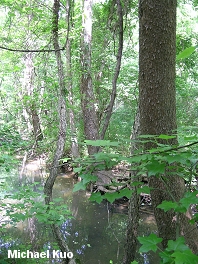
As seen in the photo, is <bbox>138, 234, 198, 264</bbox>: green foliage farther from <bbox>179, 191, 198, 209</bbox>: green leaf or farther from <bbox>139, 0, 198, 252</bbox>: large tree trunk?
<bbox>139, 0, 198, 252</bbox>: large tree trunk

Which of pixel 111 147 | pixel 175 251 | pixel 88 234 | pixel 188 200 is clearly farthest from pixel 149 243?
pixel 88 234

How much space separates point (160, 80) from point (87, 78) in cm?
510

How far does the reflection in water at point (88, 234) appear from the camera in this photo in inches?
173

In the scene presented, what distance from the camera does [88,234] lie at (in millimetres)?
5266

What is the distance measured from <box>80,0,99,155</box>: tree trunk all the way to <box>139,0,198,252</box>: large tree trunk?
4.30 m

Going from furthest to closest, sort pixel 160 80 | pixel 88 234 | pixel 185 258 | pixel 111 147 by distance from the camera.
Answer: pixel 88 234 → pixel 111 147 → pixel 160 80 → pixel 185 258

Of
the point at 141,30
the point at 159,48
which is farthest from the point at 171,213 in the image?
the point at 141,30

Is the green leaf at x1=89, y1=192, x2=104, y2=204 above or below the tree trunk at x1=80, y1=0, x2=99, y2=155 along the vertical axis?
below

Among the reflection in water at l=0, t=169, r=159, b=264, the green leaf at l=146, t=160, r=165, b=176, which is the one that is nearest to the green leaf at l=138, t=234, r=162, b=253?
the green leaf at l=146, t=160, r=165, b=176

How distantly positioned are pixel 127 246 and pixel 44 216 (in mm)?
1016

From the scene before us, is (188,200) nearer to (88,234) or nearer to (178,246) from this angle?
(178,246)

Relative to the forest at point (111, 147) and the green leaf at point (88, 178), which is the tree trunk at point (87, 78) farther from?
the green leaf at point (88, 178)

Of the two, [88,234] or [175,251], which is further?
[88,234]

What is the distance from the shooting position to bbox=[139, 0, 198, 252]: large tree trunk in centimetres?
198
